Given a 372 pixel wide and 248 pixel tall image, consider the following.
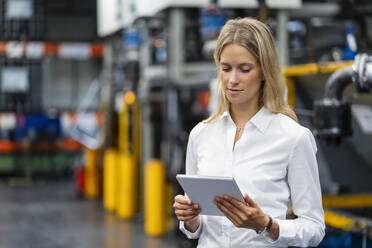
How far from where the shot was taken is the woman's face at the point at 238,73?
2.17 metres

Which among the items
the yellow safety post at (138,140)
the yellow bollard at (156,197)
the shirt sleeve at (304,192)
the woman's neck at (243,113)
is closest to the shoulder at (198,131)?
the woman's neck at (243,113)

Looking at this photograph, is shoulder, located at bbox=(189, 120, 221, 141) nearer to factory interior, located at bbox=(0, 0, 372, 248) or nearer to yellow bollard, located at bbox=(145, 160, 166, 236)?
factory interior, located at bbox=(0, 0, 372, 248)

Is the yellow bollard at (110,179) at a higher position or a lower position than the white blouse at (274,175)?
lower

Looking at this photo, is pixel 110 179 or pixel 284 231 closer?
pixel 284 231

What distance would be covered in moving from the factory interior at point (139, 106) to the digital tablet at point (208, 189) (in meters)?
0.89

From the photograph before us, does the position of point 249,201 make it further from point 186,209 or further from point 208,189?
point 186,209

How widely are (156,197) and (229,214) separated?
5926 mm

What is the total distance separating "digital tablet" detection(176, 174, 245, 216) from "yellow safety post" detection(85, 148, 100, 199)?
9778 mm

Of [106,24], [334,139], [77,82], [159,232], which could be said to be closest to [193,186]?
[334,139]

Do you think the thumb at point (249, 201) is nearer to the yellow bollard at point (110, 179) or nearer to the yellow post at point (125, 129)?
the yellow post at point (125, 129)

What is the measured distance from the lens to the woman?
2.15 meters

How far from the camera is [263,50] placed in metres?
2.16

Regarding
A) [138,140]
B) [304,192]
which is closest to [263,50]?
[304,192]

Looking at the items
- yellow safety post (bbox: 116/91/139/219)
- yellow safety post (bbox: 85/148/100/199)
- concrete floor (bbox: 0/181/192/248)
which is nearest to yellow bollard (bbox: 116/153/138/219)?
yellow safety post (bbox: 116/91/139/219)
